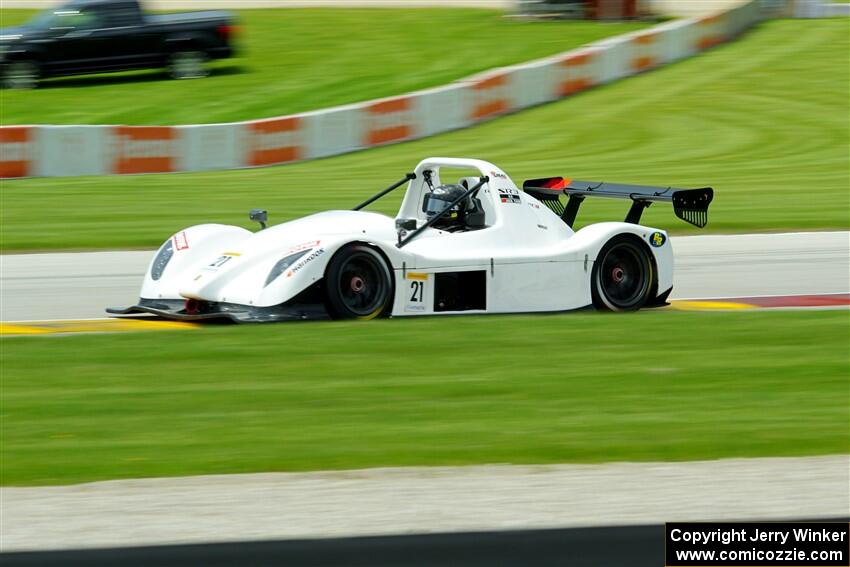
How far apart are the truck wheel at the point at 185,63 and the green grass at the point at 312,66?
356mm

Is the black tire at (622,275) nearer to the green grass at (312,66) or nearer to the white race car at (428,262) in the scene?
the white race car at (428,262)

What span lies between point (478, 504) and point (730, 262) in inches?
345

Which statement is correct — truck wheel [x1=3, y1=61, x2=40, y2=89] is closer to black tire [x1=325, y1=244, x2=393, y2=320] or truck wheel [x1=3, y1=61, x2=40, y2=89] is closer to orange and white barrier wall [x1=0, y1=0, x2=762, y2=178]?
orange and white barrier wall [x1=0, y1=0, x2=762, y2=178]

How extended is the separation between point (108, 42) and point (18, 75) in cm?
164

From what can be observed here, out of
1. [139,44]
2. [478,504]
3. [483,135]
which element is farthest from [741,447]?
[139,44]

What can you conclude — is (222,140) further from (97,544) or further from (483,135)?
(97,544)

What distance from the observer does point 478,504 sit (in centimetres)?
533

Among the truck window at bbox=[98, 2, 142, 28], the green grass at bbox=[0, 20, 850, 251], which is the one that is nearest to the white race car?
the green grass at bbox=[0, 20, 850, 251]

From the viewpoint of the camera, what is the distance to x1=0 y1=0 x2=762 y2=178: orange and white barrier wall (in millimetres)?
17969

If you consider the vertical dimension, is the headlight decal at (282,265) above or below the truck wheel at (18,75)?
below

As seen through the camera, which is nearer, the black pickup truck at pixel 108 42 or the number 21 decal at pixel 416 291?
the number 21 decal at pixel 416 291

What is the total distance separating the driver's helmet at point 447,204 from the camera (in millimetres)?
10391

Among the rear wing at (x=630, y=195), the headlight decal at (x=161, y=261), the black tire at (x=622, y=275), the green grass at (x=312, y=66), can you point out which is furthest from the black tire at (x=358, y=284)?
the green grass at (x=312, y=66)

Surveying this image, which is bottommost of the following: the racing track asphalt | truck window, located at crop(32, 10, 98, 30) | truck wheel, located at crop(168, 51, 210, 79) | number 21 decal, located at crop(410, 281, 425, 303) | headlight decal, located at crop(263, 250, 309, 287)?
the racing track asphalt
